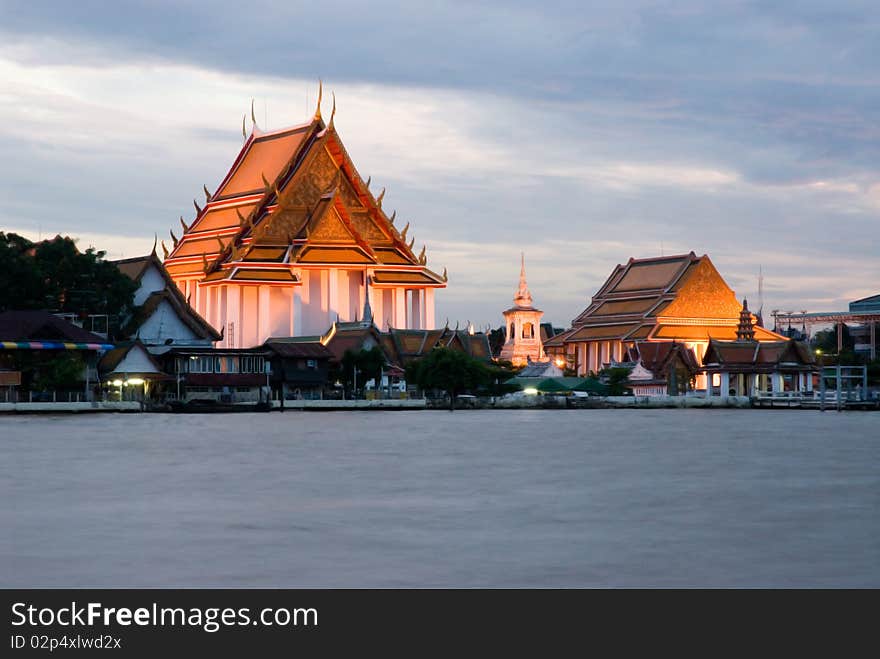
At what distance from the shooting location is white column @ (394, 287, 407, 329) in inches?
4003

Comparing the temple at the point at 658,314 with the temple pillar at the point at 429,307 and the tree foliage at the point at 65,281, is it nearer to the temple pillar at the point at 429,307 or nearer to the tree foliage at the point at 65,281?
the temple pillar at the point at 429,307

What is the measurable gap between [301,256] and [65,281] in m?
21.2

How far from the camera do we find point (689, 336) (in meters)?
116

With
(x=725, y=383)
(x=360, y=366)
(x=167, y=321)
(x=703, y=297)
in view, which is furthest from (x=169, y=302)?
(x=703, y=297)

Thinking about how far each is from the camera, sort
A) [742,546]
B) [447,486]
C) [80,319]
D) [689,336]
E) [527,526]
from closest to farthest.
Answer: [742,546], [527,526], [447,486], [80,319], [689,336]

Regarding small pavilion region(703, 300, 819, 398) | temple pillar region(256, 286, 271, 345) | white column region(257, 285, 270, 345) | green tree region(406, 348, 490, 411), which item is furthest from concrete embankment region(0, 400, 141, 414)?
small pavilion region(703, 300, 819, 398)

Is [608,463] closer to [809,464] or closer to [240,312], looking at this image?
[809,464]

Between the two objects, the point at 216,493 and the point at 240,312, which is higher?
the point at 240,312

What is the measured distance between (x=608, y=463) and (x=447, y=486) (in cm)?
714

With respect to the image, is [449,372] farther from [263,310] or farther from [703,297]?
[703,297]
